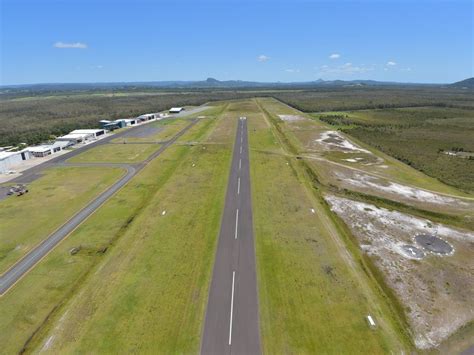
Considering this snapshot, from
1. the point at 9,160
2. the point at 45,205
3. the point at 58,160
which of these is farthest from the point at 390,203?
the point at 9,160

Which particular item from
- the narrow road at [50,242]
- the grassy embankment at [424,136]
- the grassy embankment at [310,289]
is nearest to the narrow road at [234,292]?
the grassy embankment at [310,289]

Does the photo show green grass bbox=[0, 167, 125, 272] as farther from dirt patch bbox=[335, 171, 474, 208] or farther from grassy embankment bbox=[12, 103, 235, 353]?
dirt patch bbox=[335, 171, 474, 208]

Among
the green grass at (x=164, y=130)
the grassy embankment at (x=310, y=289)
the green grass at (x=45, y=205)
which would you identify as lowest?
the grassy embankment at (x=310, y=289)

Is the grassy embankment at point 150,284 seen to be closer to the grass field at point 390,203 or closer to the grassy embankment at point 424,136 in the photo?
the grass field at point 390,203

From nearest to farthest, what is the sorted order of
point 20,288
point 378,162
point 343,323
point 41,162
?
point 343,323 → point 20,288 → point 378,162 → point 41,162

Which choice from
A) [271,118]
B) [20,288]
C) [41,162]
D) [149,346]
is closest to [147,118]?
[271,118]

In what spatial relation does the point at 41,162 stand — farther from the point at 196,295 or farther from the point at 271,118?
the point at 271,118
